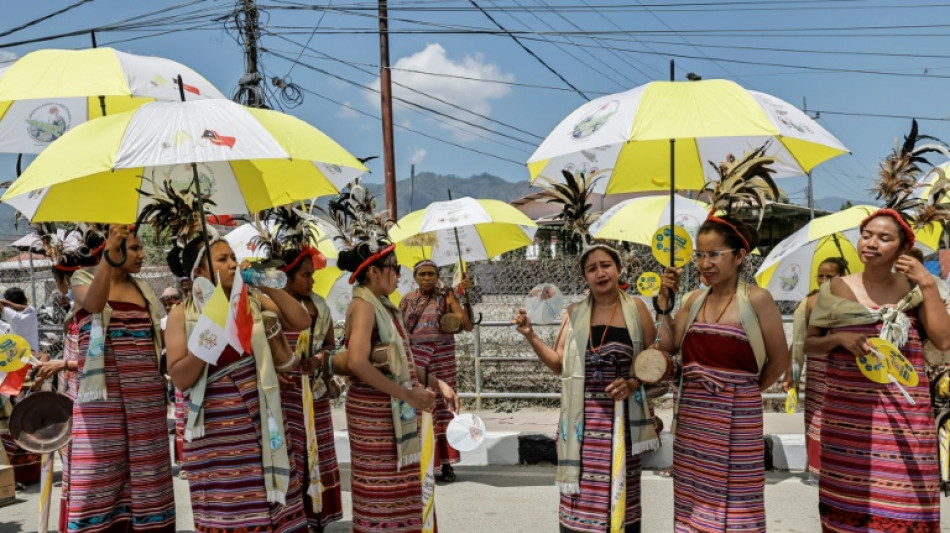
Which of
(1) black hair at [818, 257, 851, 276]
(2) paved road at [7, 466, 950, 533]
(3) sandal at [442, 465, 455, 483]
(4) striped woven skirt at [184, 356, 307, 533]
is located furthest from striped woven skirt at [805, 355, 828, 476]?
(4) striped woven skirt at [184, 356, 307, 533]

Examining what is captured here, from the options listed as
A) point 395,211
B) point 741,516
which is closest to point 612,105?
point 741,516

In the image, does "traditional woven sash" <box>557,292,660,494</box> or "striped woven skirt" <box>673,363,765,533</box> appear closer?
"striped woven skirt" <box>673,363,765,533</box>

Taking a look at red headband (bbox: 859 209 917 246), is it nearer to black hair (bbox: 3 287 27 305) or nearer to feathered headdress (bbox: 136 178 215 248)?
feathered headdress (bbox: 136 178 215 248)

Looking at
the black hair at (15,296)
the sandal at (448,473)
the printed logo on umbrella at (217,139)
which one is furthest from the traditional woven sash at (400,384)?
the black hair at (15,296)

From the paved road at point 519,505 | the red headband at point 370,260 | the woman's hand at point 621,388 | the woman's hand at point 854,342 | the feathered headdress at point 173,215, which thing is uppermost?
the feathered headdress at point 173,215

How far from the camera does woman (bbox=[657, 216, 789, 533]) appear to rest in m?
3.84

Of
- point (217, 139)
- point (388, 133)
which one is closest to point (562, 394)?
point (217, 139)

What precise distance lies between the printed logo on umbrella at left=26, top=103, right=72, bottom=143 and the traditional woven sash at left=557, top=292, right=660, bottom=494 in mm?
3249

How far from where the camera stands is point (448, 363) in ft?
22.6

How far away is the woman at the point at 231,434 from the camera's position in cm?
369

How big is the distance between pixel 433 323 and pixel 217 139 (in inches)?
136

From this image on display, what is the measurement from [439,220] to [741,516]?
366cm

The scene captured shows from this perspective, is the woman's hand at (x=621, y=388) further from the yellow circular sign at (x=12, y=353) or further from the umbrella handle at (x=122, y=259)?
the yellow circular sign at (x=12, y=353)

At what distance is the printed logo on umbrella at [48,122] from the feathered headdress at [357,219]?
1.71m
